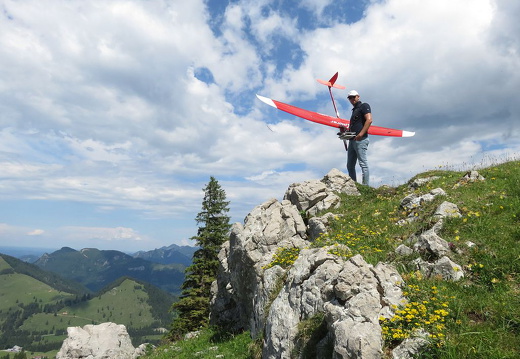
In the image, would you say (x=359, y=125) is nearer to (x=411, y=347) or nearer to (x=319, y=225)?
(x=319, y=225)

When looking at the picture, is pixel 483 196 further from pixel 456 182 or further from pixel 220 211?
pixel 220 211

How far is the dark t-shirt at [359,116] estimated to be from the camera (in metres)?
18.6

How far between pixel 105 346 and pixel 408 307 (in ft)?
83.8

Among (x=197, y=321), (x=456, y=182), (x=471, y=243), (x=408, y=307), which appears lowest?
(x=197, y=321)

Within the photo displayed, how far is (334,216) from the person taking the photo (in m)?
16.4

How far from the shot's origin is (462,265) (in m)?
8.34

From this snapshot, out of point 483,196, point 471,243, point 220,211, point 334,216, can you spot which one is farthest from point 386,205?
point 220,211

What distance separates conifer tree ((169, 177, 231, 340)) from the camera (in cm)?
3278

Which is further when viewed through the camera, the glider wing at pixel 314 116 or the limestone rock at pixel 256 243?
the glider wing at pixel 314 116

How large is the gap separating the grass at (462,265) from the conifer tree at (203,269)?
60.8 feet

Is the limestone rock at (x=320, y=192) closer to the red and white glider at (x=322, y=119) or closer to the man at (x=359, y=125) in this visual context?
the man at (x=359, y=125)

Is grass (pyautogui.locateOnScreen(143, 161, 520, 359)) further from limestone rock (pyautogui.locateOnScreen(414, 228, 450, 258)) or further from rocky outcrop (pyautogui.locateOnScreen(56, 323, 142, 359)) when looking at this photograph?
rocky outcrop (pyautogui.locateOnScreen(56, 323, 142, 359))

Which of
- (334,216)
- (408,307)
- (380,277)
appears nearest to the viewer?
(408,307)

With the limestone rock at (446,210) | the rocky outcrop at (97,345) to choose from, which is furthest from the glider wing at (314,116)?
the rocky outcrop at (97,345)
